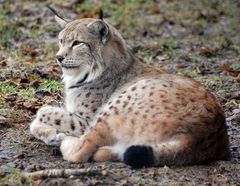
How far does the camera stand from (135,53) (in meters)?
9.75

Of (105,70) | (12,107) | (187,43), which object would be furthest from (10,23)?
(105,70)

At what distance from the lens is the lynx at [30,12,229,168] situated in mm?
5234

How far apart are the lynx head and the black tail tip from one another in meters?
1.25

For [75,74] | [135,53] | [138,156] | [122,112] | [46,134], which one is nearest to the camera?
[138,156]

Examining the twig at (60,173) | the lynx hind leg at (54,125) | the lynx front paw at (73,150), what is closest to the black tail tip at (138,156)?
the twig at (60,173)

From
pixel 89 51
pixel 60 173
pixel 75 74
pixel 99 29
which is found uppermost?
pixel 99 29

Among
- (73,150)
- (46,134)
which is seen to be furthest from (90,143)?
(46,134)

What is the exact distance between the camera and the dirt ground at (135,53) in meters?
5.12

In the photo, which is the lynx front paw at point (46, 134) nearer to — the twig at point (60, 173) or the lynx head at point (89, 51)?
the lynx head at point (89, 51)

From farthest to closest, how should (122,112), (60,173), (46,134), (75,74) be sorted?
(75,74) < (46,134) < (122,112) < (60,173)

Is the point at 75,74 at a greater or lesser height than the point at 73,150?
greater

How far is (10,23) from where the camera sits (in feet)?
34.3

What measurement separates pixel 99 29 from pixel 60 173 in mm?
1633

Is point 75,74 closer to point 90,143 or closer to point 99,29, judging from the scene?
point 99,29
